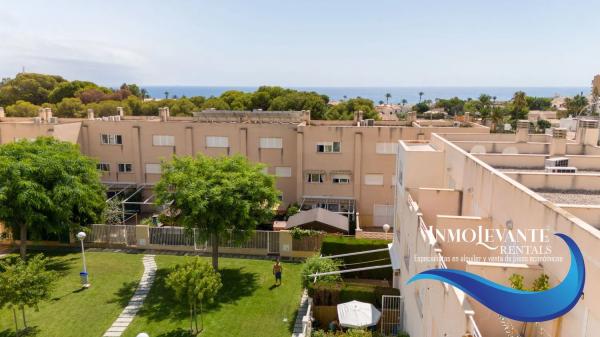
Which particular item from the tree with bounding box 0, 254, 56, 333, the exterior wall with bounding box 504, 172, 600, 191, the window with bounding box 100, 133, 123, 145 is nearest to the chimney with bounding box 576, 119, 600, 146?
the exterior wall with bounding box 504, 172, 600, 191

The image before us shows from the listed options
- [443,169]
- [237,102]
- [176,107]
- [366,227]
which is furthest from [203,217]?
[176,107]

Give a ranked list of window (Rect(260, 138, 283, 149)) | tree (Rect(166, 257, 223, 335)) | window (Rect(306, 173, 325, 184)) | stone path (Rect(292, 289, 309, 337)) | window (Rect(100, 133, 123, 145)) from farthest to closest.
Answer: window (Rect(100, 133, 123, 145)) → window (Rect(260, 138, 283, 149)) → window (Rect(306, 173, 325, 184)) → stone path (Rect(292, 289, 309, 337)) → tree (Rect(166, 257, 223, 335))

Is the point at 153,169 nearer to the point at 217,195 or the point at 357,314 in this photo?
the point at 217,195

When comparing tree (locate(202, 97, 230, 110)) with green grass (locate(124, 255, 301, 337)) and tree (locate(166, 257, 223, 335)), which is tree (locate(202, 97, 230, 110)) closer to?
green grass (locate(124, 255, 301, 337))

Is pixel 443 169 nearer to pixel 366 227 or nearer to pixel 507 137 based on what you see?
pixel 507 137

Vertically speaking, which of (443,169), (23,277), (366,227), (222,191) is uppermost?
(443,169)

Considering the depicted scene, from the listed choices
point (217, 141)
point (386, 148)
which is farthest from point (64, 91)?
point (386, 148)
